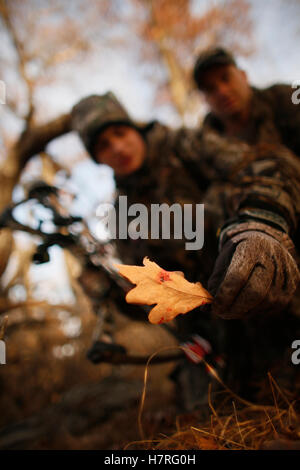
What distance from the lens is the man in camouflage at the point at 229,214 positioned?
63cm

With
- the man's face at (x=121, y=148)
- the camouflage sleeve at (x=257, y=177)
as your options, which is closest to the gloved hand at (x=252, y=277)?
the camouflage sleeve at (x=257, y=177)

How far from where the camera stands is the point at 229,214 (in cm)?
129

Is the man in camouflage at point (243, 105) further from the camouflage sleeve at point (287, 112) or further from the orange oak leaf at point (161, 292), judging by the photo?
the orange oak leaf at point (161, 292)

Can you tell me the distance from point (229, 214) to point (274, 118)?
3.83ft

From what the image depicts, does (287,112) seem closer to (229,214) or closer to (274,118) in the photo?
(274,118)

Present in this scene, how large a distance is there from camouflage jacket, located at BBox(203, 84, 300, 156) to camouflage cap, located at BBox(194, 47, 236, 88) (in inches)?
16.4

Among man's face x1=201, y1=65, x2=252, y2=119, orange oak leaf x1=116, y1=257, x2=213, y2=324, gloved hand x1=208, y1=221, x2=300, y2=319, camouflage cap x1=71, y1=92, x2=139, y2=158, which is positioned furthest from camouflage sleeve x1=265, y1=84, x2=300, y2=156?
orange oak leaf x1=116, y1=257, x2=213, y2=324

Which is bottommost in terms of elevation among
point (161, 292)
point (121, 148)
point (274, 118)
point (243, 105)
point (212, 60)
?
point (161, 292)

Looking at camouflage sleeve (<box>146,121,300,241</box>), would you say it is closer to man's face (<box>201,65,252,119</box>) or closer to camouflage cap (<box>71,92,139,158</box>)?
man's face (<box>201,65,252,119</box>)

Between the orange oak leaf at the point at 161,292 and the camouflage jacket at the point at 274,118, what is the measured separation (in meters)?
1.70

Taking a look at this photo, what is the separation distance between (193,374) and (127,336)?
2.78 meters

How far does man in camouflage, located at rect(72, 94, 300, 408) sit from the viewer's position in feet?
2.08

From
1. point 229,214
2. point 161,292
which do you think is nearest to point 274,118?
point 229,214
